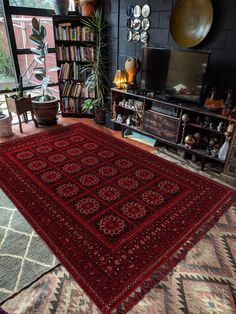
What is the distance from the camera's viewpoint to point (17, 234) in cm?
182

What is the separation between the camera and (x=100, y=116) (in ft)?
12.9

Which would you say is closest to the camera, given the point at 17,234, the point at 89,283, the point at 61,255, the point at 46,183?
the point at 89,283

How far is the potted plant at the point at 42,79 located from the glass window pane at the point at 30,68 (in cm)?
10

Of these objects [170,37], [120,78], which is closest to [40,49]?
[120,78]

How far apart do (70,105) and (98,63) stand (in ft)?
2.89

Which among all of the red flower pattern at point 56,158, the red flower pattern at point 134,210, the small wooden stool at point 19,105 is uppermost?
the small wooden stool at point 19,105

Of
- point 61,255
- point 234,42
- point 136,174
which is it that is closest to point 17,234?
point 61,255

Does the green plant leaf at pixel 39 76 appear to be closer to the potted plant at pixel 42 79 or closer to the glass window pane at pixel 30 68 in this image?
the potted plant at pixel 42 79

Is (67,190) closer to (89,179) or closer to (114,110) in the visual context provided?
(89,179)

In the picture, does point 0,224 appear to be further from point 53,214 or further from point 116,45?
point 116,45

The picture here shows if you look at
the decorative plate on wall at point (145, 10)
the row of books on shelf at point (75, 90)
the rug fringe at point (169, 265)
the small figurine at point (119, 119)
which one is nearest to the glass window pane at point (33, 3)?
the row of books on shelf at point (75, 90)

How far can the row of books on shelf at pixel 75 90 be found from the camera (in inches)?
159

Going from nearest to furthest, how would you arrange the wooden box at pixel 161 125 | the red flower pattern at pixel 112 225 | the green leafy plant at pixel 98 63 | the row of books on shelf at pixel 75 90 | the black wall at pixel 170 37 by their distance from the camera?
the red flower pattern at pixel 112 225, the black wall at pixel 170 37, the wooden box at pixel 161 125, the green leafy plant at pixel 98 63, the row of books on shelf at pixel 75 90

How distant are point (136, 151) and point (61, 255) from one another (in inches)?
68.7
